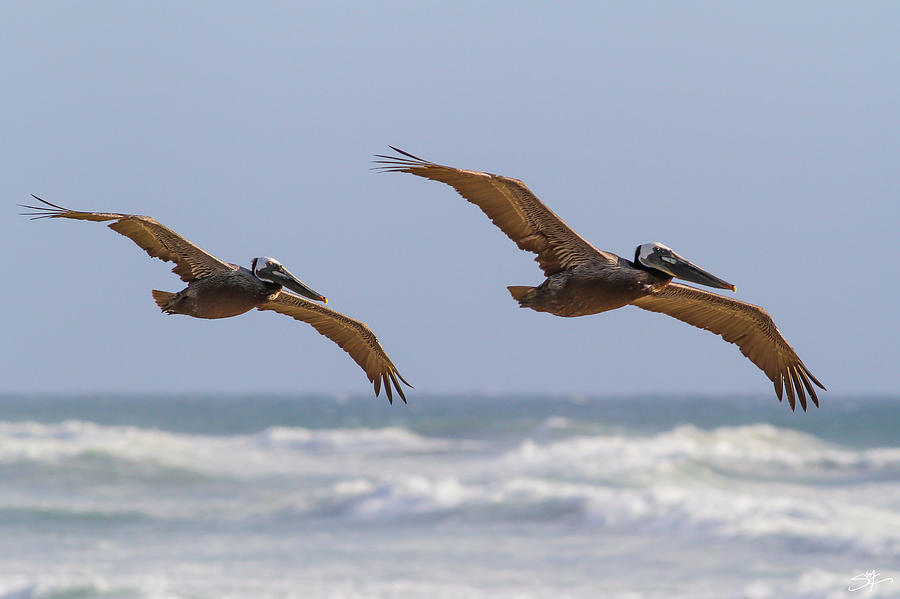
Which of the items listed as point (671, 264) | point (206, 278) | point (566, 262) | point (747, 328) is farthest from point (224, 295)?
point (747, 328)

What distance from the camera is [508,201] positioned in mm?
8195

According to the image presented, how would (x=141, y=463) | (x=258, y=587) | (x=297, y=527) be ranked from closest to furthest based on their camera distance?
(x=258, y=587)
(x=297, y=527)
(x=141, y=463)

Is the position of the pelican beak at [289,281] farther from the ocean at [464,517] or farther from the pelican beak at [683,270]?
the ocean at [464,517]

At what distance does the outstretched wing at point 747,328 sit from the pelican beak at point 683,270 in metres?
0.94

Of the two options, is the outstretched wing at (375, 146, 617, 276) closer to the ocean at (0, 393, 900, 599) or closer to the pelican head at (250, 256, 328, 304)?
the pelican head at (250, 256, 328, 304)

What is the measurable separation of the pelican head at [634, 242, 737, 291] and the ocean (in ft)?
41.5

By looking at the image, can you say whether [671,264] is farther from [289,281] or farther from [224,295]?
[224,295]

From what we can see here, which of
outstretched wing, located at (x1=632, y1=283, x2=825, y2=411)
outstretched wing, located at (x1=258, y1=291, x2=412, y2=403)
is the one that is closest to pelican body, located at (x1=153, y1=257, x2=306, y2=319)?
outstretched wing, located at (x1=258, y1=291, x2=412, y2=403)

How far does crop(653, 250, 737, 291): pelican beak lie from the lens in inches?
328

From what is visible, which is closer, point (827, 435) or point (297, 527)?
point (297, 527)

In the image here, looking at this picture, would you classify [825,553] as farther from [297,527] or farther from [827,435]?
[827,435]

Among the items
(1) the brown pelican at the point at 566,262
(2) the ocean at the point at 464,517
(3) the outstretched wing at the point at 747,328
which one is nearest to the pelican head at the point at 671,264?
(1) the brown pelican at the point at 566,262

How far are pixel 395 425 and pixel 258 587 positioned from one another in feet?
99.0

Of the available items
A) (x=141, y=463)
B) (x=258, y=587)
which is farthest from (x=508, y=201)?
(x=141, y=463)
